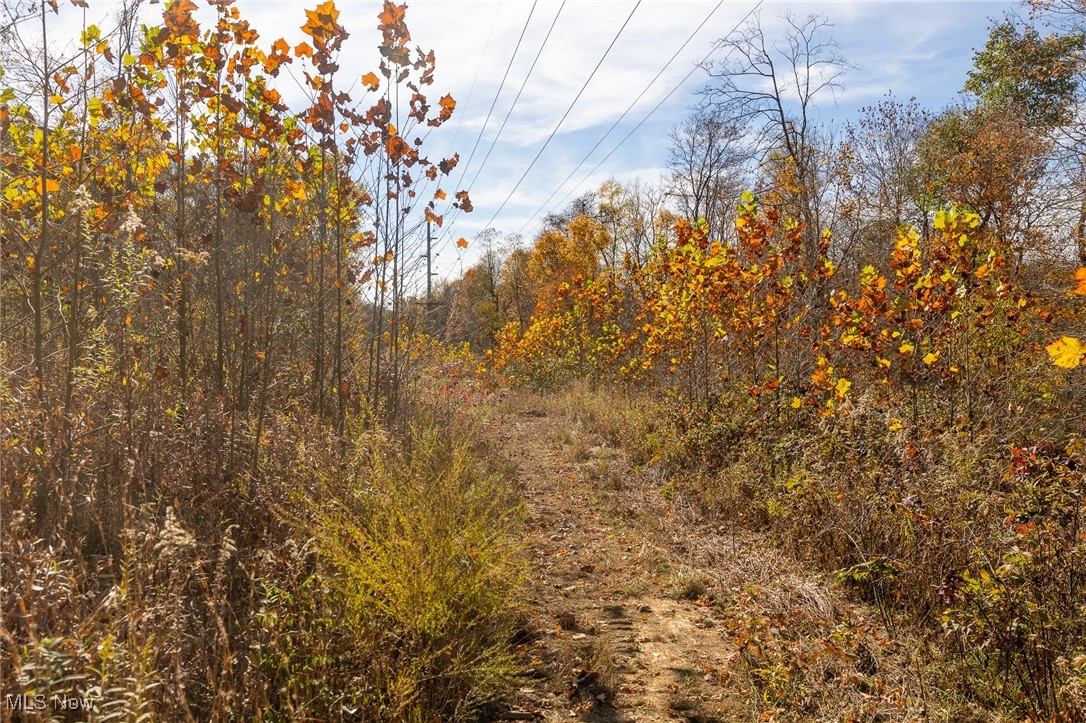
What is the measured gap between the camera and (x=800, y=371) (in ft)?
19.8

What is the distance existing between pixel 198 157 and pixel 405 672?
3.25m

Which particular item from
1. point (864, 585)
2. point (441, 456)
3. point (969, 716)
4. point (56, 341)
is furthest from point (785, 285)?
point (56, 341)

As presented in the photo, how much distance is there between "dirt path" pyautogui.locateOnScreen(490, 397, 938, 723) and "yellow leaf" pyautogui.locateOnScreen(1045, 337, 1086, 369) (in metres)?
1.35

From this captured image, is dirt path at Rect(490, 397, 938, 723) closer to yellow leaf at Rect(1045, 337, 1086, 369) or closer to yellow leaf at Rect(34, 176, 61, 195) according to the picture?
yellow leaf at Rect(1045, 337, 1086, 369)

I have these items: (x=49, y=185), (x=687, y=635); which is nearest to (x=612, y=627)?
(x=687, y=635)

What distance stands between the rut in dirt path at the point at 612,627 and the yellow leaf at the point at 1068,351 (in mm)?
1776

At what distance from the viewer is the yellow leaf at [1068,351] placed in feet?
6.10

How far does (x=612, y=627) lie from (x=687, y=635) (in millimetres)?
394

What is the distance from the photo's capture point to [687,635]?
3.32m

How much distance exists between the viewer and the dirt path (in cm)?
261

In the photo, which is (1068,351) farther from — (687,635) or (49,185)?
(49,185)

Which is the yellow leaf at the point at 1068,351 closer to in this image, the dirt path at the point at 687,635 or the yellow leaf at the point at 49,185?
the dirt path at the point at 687,635

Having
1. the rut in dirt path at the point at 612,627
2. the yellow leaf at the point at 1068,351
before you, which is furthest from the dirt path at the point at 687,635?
the yellow leaf at the point at 1068,351

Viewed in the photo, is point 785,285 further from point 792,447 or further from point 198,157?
point 198,157
